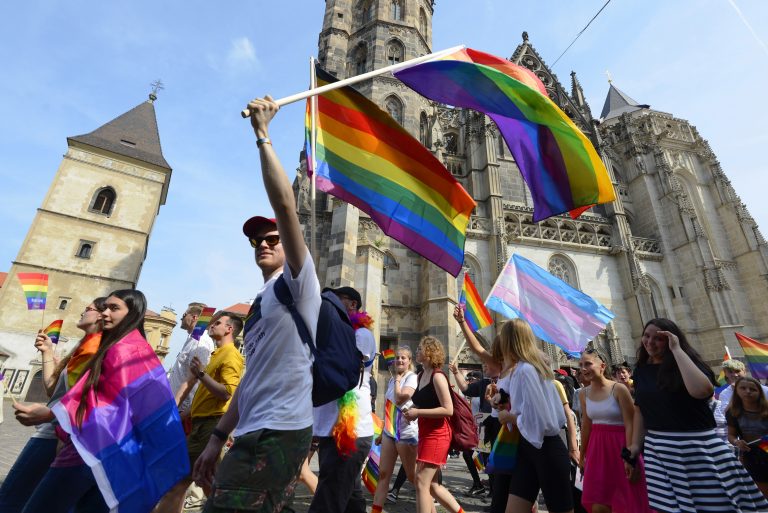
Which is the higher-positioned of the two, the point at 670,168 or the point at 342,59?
the point at 342,59

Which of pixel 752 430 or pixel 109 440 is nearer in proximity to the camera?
pixel 109 440

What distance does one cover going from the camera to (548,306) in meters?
6.44

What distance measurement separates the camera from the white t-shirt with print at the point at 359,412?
301 centimetres

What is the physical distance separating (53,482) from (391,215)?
3188 millimetres

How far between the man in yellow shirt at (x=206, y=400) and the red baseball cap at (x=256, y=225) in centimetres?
131

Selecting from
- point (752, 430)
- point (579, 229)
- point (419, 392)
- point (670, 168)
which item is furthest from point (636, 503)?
point (670, 168)

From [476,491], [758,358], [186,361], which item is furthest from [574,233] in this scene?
[186,361]

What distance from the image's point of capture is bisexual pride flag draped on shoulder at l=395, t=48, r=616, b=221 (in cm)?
391

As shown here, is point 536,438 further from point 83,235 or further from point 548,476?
point 83,235

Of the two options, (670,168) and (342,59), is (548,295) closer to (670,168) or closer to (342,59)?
(342,59)

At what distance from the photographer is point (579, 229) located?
20.2 meters

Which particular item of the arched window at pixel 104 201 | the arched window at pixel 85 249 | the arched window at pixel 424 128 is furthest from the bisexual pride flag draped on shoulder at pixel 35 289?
the arched window at pixel 104 201

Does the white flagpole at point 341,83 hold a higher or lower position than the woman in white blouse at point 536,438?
higher

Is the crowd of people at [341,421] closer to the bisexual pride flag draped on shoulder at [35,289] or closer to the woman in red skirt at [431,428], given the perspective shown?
the woman in red skirt at [431,428]
